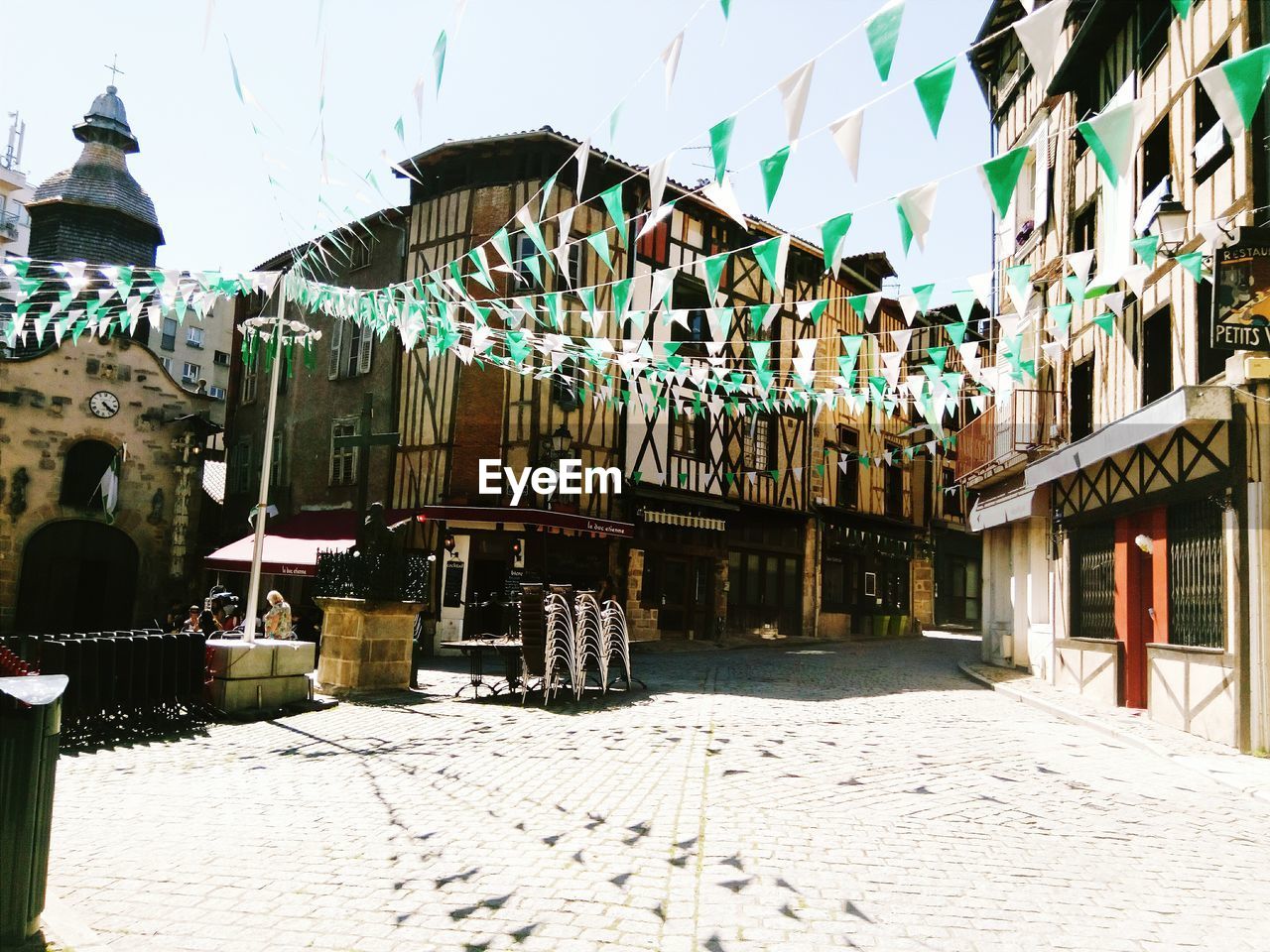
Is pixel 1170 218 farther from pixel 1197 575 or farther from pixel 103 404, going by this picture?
pixel 103 404

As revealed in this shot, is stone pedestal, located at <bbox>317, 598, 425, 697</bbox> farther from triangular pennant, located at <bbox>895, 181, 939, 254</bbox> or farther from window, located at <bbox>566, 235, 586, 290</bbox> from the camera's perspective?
window, located at <bbox>566, 235, 586, 290</bbox>

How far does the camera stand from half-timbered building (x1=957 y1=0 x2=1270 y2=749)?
322 inches

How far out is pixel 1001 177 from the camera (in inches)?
163

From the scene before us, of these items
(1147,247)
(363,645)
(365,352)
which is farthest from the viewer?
(365,352)

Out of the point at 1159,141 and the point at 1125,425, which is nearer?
the point at 1125,425

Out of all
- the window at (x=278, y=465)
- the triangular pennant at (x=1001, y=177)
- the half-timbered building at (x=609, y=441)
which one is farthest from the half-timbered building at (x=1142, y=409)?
the window at (x=278, y=465)

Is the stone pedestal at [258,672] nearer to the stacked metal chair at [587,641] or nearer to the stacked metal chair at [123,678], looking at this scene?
the stacked metal chair at [123,678]

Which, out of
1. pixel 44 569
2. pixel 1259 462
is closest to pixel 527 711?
pixel 1259 462

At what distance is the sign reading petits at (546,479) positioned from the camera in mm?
18359

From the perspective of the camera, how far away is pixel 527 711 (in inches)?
370

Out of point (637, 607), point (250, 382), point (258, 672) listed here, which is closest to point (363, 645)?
point (258, 672)

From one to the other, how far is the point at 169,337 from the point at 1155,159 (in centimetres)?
4760

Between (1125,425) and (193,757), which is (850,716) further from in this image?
(193,757)

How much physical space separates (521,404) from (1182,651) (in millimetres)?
12873
